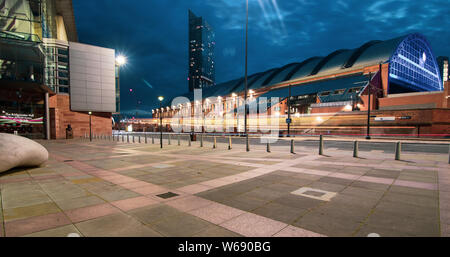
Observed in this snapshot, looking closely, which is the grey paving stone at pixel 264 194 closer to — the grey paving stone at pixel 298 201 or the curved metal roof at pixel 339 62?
the grey paving stone at pixel 298 201

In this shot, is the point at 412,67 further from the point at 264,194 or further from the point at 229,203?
the point at 229,203

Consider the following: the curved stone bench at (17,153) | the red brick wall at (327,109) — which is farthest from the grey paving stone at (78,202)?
the red brick wall at (327,109)

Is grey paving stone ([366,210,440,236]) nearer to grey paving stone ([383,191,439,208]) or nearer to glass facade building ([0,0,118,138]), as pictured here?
grey paving stone ([383,191,439,208])

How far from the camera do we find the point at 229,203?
462 cm

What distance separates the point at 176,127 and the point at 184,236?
74.0 meters

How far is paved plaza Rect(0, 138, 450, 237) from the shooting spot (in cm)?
336

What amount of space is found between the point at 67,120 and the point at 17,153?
3210 centimetres

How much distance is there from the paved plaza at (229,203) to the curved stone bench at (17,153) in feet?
1.62

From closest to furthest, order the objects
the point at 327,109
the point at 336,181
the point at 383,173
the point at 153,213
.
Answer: the point at 153,213
the point at 336,181
the point at 383,173
the point at 327,109

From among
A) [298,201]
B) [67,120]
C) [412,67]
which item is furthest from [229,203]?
[412,67]

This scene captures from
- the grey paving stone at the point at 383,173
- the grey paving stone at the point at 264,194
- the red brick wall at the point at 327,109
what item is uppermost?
the red brick wall at the point at 327,109

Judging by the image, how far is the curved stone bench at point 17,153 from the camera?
7.20 metres
